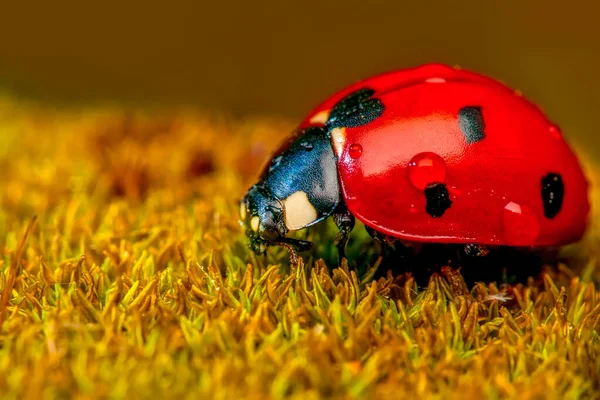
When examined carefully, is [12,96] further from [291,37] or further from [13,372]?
[291,37]

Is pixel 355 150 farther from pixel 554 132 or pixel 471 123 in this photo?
pixel 554 132

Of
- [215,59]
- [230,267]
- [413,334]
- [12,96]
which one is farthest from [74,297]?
[215,59]

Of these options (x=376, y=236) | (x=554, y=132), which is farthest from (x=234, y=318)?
(x=554, y=132)

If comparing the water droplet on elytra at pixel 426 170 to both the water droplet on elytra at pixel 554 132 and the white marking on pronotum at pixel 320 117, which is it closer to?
the white marking on pronotum at pixel 320 117

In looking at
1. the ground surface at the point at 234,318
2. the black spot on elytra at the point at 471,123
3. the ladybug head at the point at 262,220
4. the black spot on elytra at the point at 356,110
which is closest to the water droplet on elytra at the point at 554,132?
the black spot on elytra at the point at 471,123

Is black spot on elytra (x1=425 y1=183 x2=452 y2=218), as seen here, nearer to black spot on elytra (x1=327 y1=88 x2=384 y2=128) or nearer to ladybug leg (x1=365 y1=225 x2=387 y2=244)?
ladybug leg (x1=365 y1=225 x2=387 y2=244)
